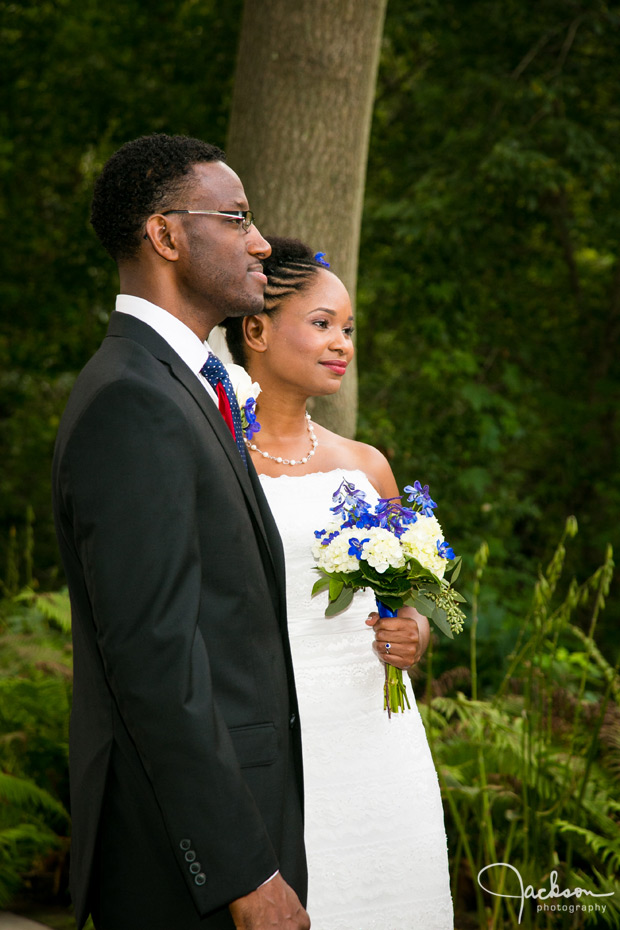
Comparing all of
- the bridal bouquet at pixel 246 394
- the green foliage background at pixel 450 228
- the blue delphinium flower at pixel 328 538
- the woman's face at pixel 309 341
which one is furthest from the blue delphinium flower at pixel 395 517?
the green foliage background at pixel 450 228

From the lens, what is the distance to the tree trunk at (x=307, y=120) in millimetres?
4492

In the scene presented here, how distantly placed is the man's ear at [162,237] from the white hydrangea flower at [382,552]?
3.42ft

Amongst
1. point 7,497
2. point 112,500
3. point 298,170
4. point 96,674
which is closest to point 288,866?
point 96,674

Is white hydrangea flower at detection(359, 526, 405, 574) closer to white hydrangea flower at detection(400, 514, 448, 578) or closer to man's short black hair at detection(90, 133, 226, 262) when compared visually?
white hydrangea flower at detection(400, 514, 448, 578)

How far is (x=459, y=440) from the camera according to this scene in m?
8.51

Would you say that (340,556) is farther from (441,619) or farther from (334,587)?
(441,619)

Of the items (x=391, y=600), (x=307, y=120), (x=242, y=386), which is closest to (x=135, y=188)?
(x=242, y=386)

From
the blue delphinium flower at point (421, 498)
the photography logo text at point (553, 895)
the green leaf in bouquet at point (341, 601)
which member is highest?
the blue delphinium flower at point (421, 498)

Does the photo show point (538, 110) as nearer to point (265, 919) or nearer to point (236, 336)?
point (236, 336)

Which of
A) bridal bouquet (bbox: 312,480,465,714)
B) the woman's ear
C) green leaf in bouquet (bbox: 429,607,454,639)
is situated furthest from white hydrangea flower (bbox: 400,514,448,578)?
the woman's ear

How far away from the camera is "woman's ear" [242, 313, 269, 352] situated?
3254mm

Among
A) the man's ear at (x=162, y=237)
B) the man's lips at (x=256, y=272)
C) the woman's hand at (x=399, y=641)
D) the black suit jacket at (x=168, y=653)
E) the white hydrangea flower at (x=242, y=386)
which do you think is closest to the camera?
the black suit jacket at (x=168, y=653)

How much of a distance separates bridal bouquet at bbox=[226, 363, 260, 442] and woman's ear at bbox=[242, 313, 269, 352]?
98 millimetres

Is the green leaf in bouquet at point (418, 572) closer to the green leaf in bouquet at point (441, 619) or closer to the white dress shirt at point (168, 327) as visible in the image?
the green leaf in bouquet at point (441, 619)
